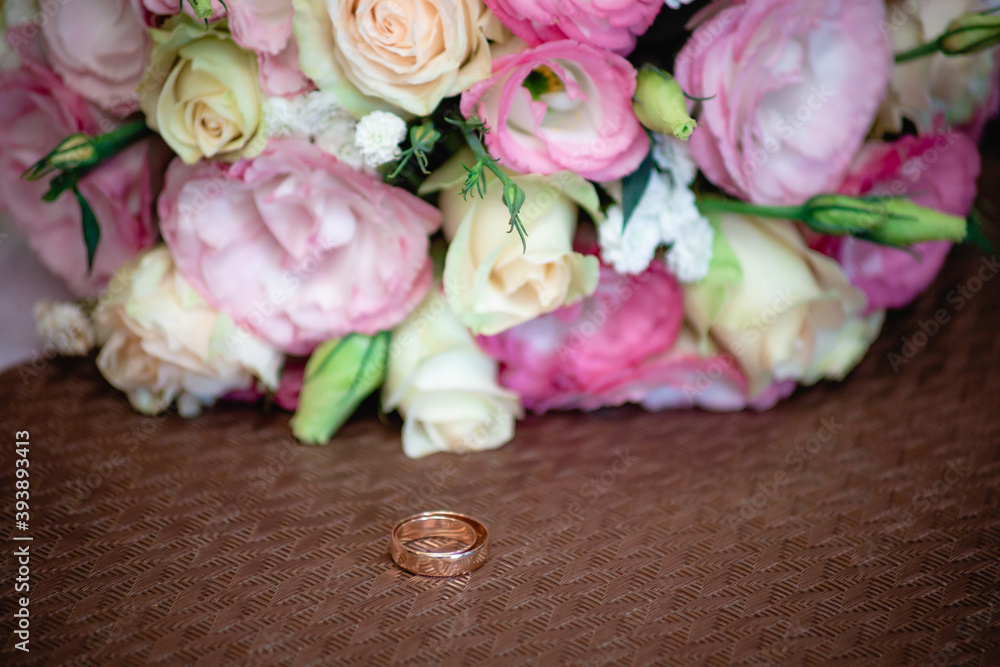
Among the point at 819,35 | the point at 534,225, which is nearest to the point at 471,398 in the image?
the point at 534,225

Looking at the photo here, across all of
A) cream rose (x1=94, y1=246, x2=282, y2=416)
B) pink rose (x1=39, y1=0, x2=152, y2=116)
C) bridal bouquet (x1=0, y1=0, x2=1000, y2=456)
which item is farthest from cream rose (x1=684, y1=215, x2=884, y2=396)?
pink rose (x1=39, y1=0, x2=152, y2=116)

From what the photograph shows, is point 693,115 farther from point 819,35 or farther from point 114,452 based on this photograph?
point 114,452

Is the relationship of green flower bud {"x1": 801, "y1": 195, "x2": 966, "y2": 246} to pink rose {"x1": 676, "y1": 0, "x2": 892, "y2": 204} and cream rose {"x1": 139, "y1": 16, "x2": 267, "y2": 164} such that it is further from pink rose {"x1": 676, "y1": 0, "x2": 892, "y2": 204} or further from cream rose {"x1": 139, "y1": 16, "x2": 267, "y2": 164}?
cream rose {"x1": 139, "y1": 16, "x2": 267, "y2": 164}

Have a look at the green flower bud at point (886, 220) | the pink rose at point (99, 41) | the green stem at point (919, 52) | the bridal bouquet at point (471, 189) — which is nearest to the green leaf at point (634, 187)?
the bridal bouquet at point (471, 189)

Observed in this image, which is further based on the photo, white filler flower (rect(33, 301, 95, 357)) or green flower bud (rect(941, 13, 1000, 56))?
white filler flower (rect(33, 301, 95, 357))

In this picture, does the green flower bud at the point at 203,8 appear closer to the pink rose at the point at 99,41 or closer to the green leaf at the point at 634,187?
the pink rose at the point at 99,41

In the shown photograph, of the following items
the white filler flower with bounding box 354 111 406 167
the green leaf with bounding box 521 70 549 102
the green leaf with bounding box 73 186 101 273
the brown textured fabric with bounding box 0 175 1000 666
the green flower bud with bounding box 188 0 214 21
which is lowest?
the brown textured fabric with bounding box 0 175 1000 666
